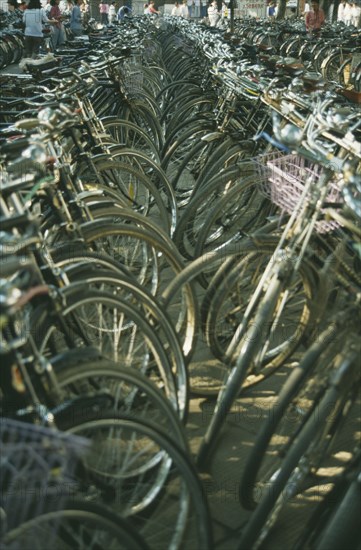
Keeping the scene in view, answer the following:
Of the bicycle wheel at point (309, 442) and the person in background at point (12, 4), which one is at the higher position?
the person in background at point (12, 4)

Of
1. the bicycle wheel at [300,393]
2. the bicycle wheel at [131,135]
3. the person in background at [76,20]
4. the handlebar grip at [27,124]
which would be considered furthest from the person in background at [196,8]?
the bicycle wheel at [300,393]

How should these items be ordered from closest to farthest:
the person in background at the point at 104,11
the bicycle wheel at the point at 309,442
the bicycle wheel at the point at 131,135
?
the bicycle wheel at the point at 309,442
the bicycle wheel at the point at 131,135
the person in background at the point at 104,11

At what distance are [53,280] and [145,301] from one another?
0.47 meters

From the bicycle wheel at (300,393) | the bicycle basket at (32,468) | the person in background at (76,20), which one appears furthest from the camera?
the person in background at (76,20)

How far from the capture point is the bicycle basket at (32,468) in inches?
58.4

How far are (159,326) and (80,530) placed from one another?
1112 millimetres

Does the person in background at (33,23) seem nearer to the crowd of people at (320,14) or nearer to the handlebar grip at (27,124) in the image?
the crowd of people at (320,14)

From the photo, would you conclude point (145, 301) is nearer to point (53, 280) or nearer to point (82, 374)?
point (53, 280)

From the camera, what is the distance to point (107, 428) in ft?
6.40

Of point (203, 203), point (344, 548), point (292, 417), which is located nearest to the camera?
point (344, 548)

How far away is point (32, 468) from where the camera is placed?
5.21ft

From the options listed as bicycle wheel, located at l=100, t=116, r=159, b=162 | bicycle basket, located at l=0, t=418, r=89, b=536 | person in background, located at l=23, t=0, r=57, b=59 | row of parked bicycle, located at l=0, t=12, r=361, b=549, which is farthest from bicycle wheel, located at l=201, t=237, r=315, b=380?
person in background, located at l=23, t=0, r=57, b=59

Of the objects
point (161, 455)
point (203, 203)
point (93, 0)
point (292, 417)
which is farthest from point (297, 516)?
point (93, 0)

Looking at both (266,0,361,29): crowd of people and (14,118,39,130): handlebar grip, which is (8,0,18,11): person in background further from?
(14,118,39,130): handlebar grip
